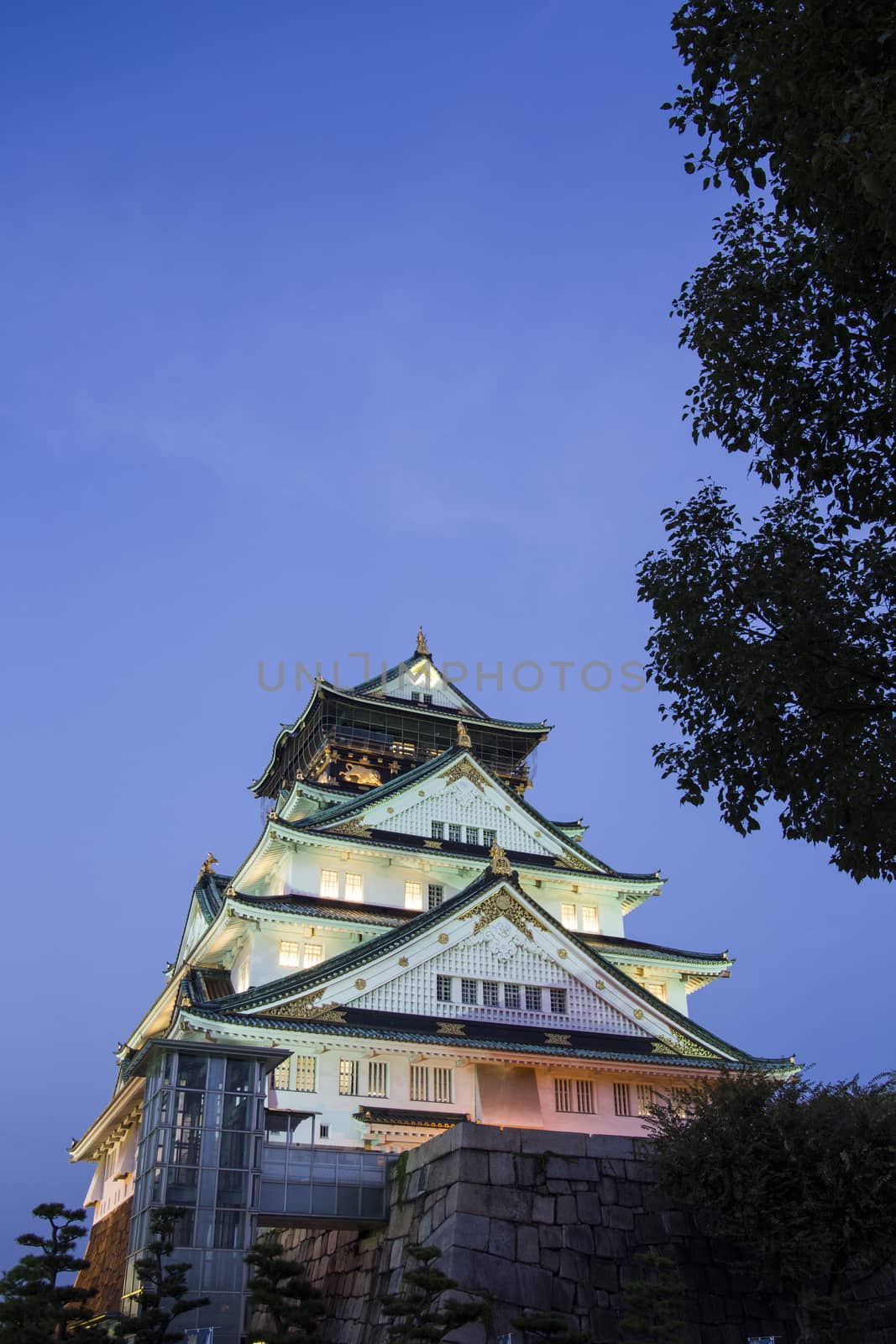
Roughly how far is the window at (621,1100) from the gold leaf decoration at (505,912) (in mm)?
4822

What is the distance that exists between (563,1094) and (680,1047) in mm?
3939

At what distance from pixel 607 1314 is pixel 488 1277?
2490 mm

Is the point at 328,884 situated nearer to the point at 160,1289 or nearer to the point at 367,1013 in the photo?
the point at 367,1013

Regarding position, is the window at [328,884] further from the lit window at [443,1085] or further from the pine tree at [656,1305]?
the pine tree at [656,1305]

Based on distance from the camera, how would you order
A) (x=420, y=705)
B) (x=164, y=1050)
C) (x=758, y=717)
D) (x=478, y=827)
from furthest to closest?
(x=420, y=705), (x=478, y=827), (x=164, y=1050), (x=758, y=717)

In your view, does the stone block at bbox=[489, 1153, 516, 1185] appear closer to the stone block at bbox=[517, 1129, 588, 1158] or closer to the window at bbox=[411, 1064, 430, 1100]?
A: the stone block at bbox=[517, 1129, 588, 1158]

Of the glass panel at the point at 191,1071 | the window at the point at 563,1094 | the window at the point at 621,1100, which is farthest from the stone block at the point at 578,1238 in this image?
the window at the point at 621,1100

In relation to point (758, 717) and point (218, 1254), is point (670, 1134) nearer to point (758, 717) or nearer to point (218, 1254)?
point (218, 1254)

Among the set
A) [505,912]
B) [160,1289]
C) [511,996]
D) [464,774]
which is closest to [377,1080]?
[511,996]

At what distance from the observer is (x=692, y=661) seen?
16.5 m

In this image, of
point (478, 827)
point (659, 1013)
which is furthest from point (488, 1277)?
point (478, 827)

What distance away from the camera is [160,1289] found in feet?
65.7

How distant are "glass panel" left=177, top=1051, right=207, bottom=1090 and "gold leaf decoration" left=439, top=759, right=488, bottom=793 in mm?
19408

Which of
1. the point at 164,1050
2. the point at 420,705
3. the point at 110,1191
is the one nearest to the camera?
the point at 164,1050
